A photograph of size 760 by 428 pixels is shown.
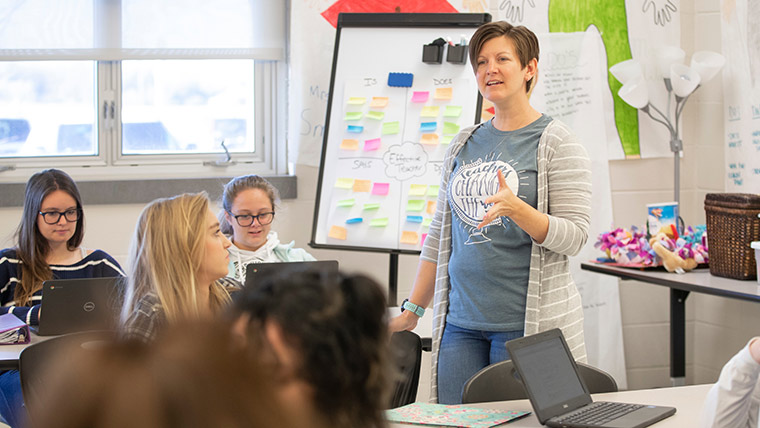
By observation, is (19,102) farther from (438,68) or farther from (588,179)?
(588,179)

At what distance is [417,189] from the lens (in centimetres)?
339

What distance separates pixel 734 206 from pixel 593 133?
3.61 ft

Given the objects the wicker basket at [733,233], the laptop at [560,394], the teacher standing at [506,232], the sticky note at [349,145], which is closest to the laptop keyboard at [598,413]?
the laptop at [560,394]

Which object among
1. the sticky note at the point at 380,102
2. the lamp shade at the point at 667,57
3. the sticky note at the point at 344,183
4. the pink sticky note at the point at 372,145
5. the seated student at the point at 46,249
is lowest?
the seated student at the point at 46,249

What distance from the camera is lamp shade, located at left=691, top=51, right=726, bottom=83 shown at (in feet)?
12.7

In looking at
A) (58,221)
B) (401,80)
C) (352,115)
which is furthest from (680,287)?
(58,221)

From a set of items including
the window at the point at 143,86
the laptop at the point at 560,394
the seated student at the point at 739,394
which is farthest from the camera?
the window at the point at 143,86

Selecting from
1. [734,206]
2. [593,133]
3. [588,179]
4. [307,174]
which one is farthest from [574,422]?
[593,133]

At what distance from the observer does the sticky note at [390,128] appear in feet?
11.2

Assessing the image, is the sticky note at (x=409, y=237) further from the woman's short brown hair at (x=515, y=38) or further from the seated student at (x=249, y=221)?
the woman's short brown hair at (x=515, y=38)

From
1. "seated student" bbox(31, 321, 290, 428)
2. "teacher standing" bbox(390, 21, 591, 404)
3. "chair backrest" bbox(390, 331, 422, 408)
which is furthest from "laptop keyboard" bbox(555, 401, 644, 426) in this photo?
"seated student" bbox(31, 321, 290, 428)

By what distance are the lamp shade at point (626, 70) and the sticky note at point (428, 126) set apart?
115 centimetres

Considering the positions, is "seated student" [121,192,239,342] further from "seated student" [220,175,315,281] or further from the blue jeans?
"seated student" [220,175,315,281]

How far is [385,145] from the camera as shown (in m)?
3.43
